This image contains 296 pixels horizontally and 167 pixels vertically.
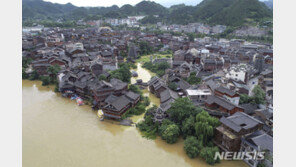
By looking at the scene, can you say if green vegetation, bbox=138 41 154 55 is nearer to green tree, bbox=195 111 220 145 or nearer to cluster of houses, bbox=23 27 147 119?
cluster of houses, bbox=23 27 147 119

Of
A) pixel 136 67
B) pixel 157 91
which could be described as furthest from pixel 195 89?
pixel 136 67

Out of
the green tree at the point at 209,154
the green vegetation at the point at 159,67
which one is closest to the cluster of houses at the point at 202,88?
the green tree at the point at 209,154

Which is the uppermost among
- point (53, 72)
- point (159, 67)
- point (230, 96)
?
point (159, 67)

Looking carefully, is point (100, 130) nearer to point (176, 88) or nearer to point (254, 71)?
point (176, 88)

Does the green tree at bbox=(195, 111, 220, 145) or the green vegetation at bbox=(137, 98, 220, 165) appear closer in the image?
the green vegetation at bbox=(137, 98, 220, 165)

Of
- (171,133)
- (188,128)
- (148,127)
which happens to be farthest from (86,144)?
(188,128)

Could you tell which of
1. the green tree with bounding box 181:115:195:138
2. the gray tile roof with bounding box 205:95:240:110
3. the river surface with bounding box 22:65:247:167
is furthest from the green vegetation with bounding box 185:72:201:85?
the green tree with bounding box 181:115:195:138

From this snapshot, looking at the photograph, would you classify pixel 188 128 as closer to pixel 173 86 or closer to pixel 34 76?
pixel 173 86
